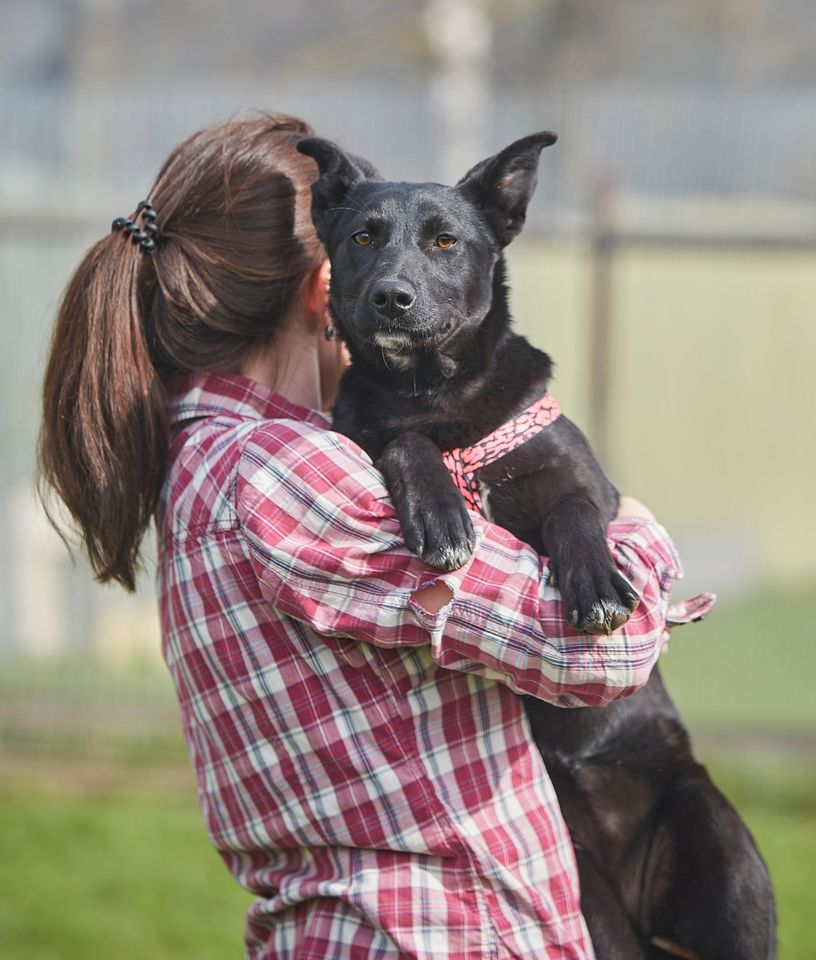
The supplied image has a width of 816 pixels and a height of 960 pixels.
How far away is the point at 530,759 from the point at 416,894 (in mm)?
251

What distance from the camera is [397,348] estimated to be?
215 centimetres

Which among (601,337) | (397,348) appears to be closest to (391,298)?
(397,348)

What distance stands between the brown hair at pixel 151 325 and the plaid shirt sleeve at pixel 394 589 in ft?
1.12

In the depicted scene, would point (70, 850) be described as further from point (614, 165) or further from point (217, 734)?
point (614, 165)

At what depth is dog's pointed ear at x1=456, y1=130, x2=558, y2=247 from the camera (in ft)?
7.32

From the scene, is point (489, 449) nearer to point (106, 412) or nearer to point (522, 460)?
point (522, 460)

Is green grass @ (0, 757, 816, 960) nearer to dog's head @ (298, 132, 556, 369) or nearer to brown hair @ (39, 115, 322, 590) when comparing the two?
brown hair @ (39, 115, 322, 590)

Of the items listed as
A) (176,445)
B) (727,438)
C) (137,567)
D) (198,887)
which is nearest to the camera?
(176,445)

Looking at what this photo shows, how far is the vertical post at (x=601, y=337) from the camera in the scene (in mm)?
5043

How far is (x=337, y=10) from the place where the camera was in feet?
65.1

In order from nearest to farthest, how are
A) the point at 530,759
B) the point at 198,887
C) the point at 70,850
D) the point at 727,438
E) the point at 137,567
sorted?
the point at 530,759, the point at 137,567, the point at 198,887, the point at 70,850, the point at 727,438

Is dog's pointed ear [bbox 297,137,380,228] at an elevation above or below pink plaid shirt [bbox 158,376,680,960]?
above

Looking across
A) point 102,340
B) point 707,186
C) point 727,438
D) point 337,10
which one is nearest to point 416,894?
point 102,340

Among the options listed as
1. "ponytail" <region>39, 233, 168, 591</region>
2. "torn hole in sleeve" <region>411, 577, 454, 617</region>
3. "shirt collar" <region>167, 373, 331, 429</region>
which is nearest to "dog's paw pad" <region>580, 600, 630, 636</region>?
"torn hole in sleeve" <region>411, 577, 454, 617</region>
